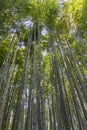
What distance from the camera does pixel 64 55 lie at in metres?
6.30

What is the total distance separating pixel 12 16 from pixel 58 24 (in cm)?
160

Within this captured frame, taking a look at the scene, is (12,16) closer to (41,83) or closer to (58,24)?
(58,24)

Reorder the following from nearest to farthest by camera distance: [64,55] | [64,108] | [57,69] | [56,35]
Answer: [64,108] < [57,69] < [64,55] < [56,35]

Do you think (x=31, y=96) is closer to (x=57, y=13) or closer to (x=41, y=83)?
(x=41, y=83)

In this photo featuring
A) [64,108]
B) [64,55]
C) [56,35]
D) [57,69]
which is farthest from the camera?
[56,35]

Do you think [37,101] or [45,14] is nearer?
[37,101]

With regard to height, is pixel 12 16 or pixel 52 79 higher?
pixel 12 16

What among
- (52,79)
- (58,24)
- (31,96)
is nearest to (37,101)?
(31,96)

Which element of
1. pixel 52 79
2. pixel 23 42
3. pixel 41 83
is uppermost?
pixel 41 83

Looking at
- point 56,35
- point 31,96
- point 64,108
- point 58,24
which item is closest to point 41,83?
point 31,96

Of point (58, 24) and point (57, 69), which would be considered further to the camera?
point (58, 24)

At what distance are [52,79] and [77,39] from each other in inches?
62.1

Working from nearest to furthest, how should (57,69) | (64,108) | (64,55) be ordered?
(64,108) → (57,69) → (64,55)

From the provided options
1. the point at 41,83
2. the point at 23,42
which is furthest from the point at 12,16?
the point at 41,83
